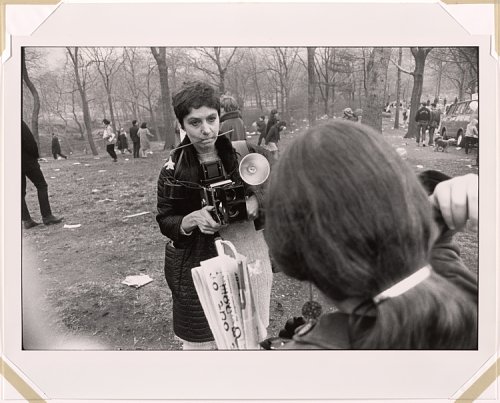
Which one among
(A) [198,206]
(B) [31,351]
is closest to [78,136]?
(A) [198,206]

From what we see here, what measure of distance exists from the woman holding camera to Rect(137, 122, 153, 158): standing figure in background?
0.24 feet

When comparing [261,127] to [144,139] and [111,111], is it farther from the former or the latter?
[111,111]

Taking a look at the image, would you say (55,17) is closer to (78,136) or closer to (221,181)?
(78,136)

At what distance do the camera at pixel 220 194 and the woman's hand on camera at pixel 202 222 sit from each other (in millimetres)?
13

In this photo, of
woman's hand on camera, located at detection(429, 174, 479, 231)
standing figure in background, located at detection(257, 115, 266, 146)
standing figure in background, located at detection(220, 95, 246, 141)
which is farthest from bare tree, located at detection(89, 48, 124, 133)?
woman's hand on camera, located at detection(429, 174, 479, 231)

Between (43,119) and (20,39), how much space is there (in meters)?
0.25

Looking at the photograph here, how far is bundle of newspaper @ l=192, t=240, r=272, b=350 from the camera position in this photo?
128cm

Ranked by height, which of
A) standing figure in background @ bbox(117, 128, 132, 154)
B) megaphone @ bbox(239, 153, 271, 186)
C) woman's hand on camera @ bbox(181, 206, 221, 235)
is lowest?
woman's hand on camera @ bbox(181, 206, 221, 235)

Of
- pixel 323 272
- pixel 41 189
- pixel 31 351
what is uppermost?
pixel 41 189

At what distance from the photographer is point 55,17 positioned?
134 cm

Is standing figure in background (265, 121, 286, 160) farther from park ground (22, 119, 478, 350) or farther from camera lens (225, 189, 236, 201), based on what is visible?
park ground (22, 119, 478, 350)

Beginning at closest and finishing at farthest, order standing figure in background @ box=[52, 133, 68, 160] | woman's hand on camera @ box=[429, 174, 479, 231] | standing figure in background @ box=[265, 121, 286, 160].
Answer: woman's hand on camera @ box=[429, 174, 479, 231], standing figure in background @ box=[265, 121, 286, 160], standing figure in background @ box=[52, 133, 68, 160]

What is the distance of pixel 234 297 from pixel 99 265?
1.48 feet

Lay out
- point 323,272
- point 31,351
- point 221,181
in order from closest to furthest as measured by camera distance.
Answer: point 323,272
point 221,181
point 31,351
